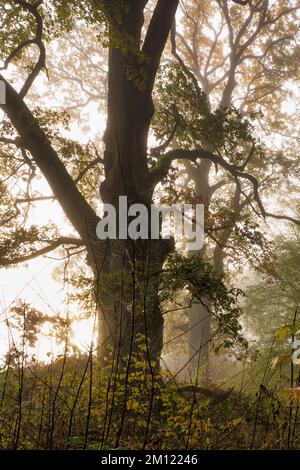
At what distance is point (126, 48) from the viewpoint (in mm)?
6641

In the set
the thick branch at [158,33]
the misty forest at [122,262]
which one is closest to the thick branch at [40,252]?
the misty forest at [122,262]

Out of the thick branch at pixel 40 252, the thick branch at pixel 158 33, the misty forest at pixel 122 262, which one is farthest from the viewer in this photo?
the thick branch at pixel 158 33

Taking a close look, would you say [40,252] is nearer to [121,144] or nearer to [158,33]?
[121,144]

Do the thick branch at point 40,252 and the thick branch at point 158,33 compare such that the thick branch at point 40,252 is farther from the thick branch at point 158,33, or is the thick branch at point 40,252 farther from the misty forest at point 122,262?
the thick branch at point 158,33

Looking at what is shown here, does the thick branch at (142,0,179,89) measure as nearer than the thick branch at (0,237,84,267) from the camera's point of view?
No

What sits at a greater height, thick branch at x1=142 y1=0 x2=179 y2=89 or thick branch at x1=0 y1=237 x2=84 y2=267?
thick branch at x1=142 y1=0 x2=179 y2=89

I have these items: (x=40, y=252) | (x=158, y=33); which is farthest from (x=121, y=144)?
(x=40, y=252)

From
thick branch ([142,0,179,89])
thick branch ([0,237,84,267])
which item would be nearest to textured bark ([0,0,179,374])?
thick branch ([142,0,179,89])

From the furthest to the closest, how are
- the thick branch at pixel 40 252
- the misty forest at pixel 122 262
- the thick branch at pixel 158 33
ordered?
the thick branch at pixel 158 33 < the thick branch at pixel 40 252 < the misty forest at pixel 122 262

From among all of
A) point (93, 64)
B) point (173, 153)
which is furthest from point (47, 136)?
point (93, 64)

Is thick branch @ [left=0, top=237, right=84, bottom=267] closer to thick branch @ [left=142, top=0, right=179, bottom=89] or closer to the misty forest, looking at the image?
the misty forest

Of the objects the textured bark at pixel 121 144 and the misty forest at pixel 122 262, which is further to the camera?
the textured bark at pixel 121 144

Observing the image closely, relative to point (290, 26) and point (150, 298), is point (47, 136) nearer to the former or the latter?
point (150, 298)
